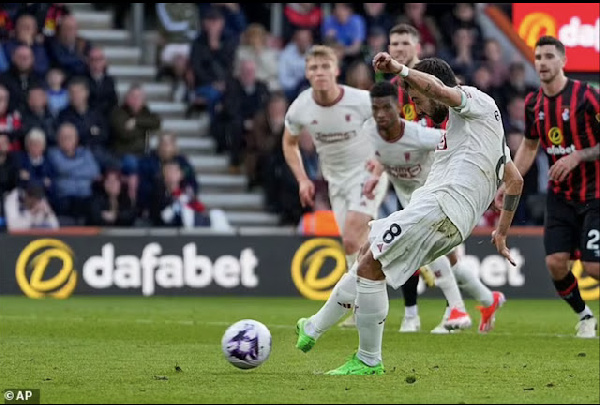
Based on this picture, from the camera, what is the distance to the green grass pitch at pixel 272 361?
7.38 metres

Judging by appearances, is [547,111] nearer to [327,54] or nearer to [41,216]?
[327,54]

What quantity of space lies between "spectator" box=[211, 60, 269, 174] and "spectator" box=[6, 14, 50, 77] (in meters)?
2.66

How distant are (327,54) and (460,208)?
4.31 metres

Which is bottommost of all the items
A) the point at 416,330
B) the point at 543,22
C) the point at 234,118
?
the point at 416,330

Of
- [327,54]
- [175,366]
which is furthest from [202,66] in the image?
[175,366]

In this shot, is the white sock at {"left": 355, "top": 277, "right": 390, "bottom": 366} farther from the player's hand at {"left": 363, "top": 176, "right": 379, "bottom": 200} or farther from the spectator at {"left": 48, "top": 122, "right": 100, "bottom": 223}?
the spectator at {"left": 48, "top": 122, "right": 100, "bottom": 223}

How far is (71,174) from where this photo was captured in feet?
59.8

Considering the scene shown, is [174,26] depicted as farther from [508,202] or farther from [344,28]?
[508,202]

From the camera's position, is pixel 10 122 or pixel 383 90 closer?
pixel 383 90

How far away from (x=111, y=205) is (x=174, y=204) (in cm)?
83

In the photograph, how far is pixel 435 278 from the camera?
1245 centimetres

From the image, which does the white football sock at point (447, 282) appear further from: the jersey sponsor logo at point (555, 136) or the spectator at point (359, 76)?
the spectator at point (359, 76)

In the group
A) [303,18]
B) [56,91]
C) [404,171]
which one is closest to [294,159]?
[404,171]

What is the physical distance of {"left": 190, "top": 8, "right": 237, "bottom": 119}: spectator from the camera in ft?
67.8
